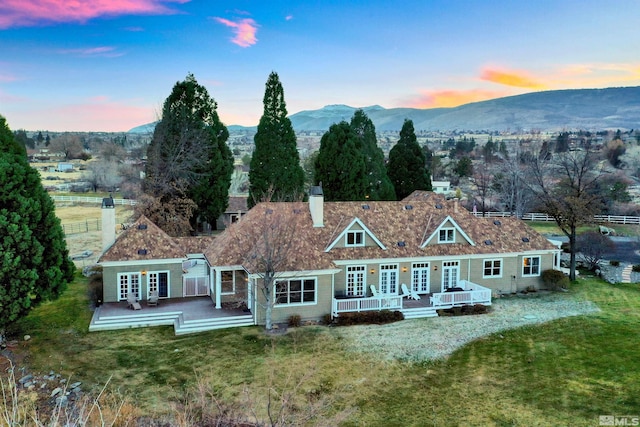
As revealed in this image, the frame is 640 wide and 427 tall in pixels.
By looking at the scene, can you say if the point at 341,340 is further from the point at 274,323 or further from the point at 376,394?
the point at 376,394

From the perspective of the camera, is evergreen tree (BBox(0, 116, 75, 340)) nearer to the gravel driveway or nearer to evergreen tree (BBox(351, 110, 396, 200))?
the gravel driveway

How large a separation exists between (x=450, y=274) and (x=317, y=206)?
7.88m

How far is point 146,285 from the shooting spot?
2541 centimetres

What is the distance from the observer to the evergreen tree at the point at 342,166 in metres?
40.7

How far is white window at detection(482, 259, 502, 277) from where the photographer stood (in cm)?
2772

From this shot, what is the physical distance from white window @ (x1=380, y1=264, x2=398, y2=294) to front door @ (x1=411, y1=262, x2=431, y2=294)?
1001mm

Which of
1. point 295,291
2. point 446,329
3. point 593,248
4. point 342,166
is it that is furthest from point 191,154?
point 593,248

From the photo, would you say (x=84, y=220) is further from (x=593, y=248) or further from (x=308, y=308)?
(x=593, y=248)

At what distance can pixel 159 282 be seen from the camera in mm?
25672

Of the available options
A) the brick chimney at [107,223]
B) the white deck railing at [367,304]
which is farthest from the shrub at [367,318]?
the brick chimney at [107,223]

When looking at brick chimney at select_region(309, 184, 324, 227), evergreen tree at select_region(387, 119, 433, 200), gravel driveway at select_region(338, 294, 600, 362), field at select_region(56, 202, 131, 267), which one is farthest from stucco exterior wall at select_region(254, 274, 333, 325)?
evergreen tree at select_region(387, 119, 433, 200)

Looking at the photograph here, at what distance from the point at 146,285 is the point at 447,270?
15385 millimetres

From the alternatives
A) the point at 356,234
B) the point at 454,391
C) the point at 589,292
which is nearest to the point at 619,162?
the point at 589,292

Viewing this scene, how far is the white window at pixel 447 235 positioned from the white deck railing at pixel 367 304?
15.6 feet
